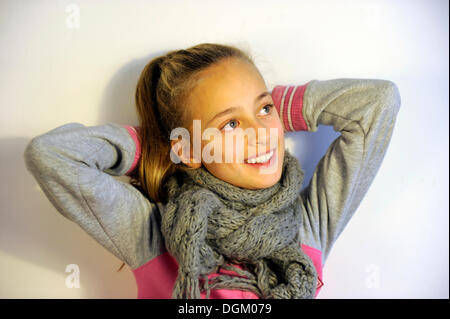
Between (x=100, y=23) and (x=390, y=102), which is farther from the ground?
(x=100, y=23)

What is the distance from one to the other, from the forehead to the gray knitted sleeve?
180mm

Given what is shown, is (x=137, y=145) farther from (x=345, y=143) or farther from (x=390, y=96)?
(x=390, y=96)

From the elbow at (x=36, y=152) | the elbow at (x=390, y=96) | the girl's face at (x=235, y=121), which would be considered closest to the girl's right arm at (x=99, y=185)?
the elbow at (x=36, y=152)

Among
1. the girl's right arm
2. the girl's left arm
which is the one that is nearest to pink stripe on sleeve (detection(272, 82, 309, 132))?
the girl's left arm

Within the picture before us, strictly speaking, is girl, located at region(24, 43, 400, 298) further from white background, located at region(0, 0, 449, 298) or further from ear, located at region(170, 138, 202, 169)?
white background, located at region(0, 0, 449, 298)

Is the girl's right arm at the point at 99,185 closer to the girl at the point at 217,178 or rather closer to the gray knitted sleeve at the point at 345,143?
the girl at the point at 217,178

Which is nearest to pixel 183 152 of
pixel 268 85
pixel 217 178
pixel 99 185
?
pixel 217 178

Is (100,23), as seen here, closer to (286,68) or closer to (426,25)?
(286,68)

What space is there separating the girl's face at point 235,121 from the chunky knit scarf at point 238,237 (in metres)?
0.03

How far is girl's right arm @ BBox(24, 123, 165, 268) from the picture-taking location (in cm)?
67

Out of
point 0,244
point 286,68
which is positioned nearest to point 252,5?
point 286,68

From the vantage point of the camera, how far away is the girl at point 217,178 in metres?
0.71

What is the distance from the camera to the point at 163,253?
881mm

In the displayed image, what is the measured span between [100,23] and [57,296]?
2.50 feet
